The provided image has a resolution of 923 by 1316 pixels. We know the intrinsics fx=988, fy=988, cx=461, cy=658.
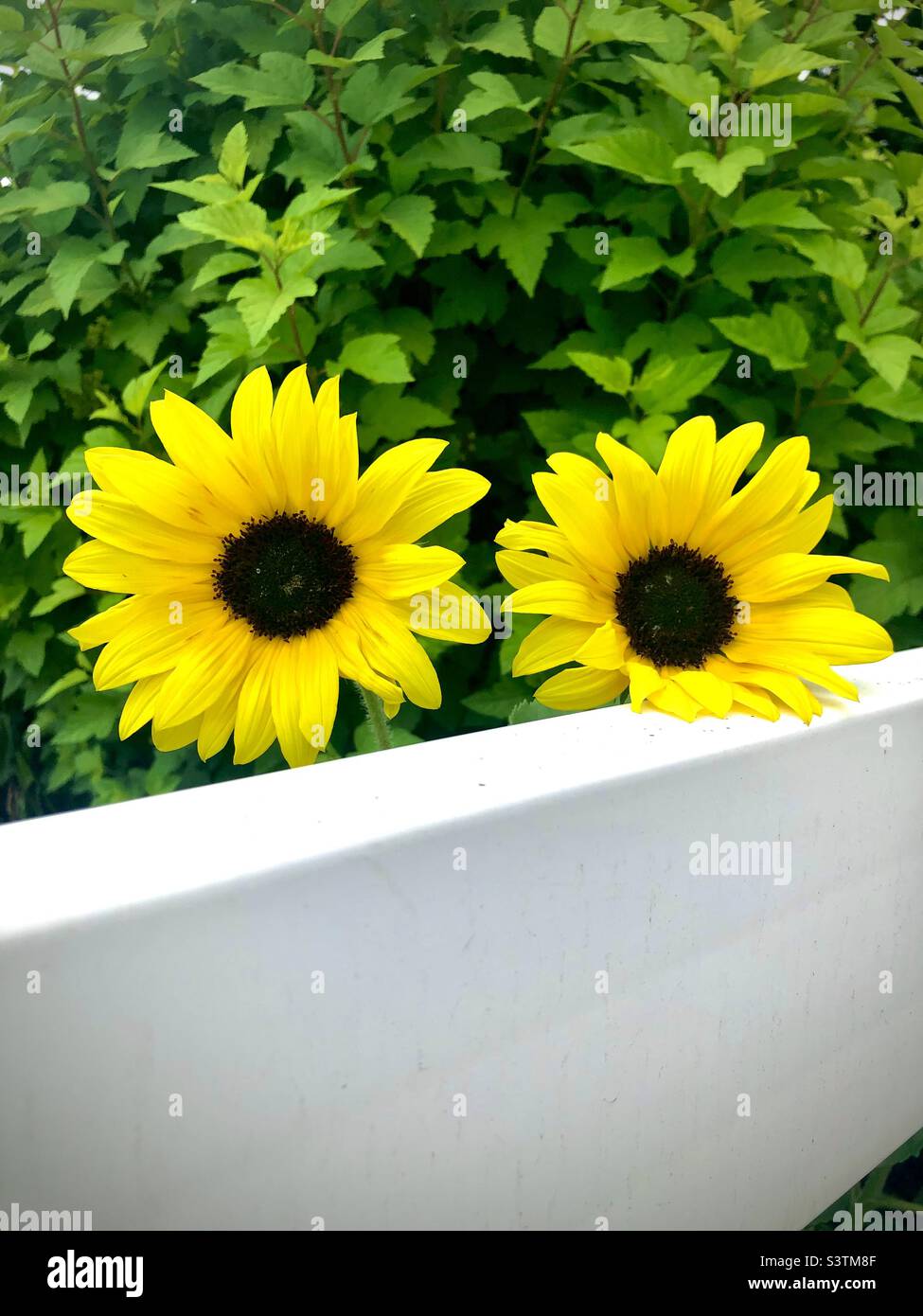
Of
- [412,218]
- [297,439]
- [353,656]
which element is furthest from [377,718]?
[412,218]

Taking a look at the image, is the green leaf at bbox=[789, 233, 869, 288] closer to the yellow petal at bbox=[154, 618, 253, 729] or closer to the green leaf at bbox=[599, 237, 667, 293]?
the green leaf at bbox=[599, 237, 667, 293]

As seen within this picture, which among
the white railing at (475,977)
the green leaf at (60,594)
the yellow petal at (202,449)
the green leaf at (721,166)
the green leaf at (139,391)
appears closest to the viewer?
the white railing at (475,977)

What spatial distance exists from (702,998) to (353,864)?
0.23 meters

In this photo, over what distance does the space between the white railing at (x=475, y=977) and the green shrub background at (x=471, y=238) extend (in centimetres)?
28

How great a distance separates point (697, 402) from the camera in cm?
87

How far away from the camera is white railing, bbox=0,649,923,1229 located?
0.35 meters

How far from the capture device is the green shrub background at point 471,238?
751mm

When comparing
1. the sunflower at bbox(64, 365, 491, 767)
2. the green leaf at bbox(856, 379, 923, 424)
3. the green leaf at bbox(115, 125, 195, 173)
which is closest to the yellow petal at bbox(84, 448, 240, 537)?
the sunflower at bbox(64, 365, 491, 767)

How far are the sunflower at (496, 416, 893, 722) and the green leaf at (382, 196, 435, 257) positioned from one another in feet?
0.86

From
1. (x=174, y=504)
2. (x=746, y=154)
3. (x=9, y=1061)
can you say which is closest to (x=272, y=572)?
(x=174, y=504)

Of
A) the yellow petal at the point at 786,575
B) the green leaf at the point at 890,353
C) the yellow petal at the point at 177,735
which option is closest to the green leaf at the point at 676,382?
the green leaf at the point at 890,353

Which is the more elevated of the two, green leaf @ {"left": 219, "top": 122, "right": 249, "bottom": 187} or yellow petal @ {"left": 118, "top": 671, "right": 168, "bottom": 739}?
green leaf @ {"left": 219, "top": 122, "right": 249, "bottom": 187}

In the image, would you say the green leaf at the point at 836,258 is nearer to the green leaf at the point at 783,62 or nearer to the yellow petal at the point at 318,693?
the green leaf at the point at 783,62

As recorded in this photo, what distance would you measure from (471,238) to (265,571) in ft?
1.30
